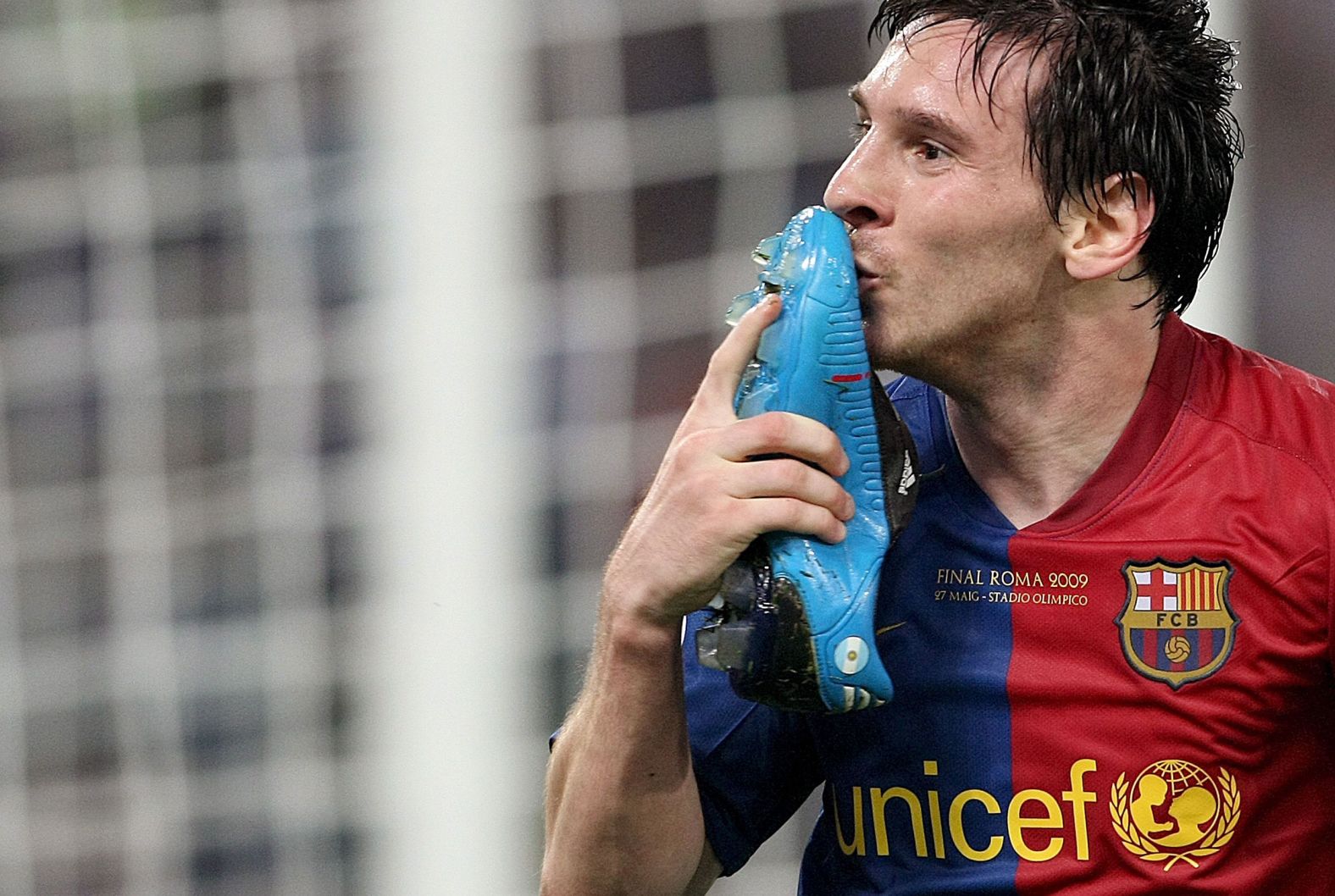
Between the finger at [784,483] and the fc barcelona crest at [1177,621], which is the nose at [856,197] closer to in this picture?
the finger at [784,483]

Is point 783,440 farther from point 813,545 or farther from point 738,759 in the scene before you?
point 738,759

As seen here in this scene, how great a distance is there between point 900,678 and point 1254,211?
2.48m

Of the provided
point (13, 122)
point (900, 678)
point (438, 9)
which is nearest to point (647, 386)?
point (438, 9)

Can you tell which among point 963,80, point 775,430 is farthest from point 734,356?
point 963,80

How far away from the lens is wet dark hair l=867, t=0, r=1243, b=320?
1.78 m

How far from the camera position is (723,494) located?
1622 millimetres

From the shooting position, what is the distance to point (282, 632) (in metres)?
3.73

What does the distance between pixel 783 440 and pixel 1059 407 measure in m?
0.37

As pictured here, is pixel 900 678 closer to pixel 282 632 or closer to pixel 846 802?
pixel 846 802

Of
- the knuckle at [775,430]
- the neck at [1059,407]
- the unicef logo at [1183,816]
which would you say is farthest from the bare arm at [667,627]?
the unicef logo at [1183,816]

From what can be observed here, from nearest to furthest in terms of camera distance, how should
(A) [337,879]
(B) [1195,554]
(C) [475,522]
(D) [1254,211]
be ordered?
1. (B) [1195,554]
2. (C) [475,522]
3. (A) [337,879]
4. (D) [1254,211]

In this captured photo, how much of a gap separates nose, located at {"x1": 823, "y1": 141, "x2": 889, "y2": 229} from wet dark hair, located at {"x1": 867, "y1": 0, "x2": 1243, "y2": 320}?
0.14 m

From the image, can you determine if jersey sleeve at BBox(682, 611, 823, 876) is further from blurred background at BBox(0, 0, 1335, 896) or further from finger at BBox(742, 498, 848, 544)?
blurred background at BBox(0, 0, 1335, 896)

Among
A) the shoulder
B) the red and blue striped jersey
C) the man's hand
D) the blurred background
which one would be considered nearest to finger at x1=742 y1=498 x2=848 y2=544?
A: the man's hand
